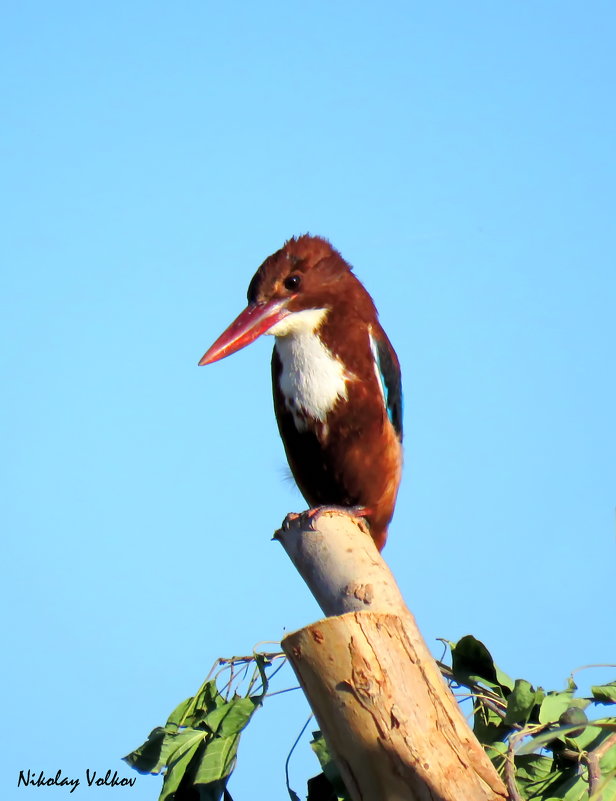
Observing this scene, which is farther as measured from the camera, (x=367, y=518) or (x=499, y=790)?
(x=367, y=518)

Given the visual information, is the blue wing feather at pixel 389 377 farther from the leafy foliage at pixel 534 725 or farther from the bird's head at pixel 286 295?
the leafy foliage at pixel 534 725

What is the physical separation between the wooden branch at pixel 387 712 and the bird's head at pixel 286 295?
2.00 m

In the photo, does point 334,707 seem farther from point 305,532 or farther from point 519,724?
point 305,532

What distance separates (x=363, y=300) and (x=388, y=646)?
7.67 feet

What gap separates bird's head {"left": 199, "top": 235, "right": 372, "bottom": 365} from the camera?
4477 mm

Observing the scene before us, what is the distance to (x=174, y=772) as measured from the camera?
3.25 meters

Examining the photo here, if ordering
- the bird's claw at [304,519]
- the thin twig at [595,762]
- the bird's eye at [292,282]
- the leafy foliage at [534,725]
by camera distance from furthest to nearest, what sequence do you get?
the bird's eye at [292,282], the bird's claw at [304,519], the leafy foliage at [534,725], the thin twig at [595,762]

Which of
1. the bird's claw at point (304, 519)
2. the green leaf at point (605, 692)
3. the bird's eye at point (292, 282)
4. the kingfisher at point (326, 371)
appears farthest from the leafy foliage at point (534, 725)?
the bird's eye at point (292, 282)

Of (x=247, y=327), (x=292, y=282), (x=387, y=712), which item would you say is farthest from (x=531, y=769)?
(x=292, y=282)

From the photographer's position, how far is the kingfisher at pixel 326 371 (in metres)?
4.41

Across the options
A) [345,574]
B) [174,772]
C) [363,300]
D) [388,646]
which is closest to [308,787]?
[174,772]

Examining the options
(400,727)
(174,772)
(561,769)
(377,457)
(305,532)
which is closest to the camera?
(400,727)

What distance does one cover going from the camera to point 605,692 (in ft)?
9.94

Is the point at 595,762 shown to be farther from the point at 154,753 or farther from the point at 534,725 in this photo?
the point at 154,753
